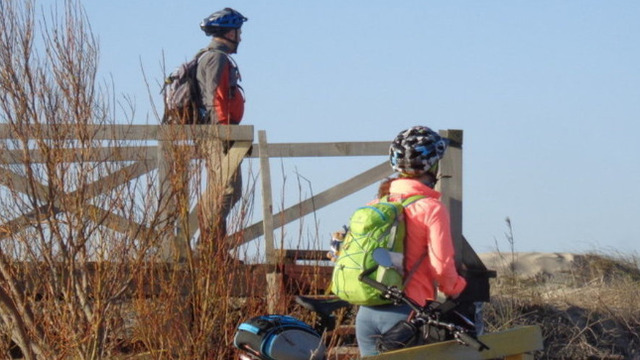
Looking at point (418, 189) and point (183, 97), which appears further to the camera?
point (183, 97)

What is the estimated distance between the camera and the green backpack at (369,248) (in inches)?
223

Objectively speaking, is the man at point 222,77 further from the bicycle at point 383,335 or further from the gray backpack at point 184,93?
the bicycle at point 383,335

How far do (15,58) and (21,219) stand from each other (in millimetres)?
1088

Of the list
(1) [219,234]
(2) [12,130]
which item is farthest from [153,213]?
(2) [12,130]

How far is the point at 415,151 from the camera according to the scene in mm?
5938

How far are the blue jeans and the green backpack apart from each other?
53 millimetres

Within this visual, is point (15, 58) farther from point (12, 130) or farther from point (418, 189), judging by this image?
point (418, 189)

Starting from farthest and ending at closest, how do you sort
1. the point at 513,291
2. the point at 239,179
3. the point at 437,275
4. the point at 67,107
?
the point at 513,291 < the point at 239,179 < the point at 67,107 < the point at 437,275

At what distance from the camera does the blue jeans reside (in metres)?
5.73

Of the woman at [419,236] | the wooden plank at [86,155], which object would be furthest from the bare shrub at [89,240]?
the woman at [419,236]

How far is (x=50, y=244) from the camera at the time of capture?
9.02 meters

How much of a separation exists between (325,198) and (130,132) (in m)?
1.54

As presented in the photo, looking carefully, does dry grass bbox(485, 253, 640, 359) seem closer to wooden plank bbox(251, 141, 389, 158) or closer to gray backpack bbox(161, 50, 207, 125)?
wooden plank bbox(251, 141, 389, 158)

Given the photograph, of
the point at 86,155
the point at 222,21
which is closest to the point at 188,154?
the point at 86,155
